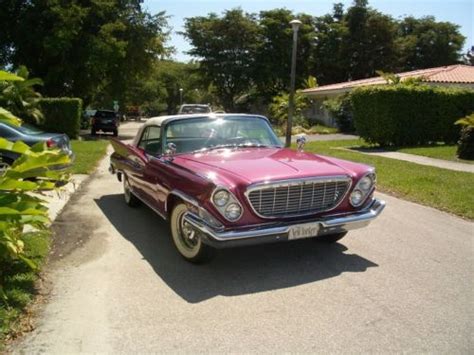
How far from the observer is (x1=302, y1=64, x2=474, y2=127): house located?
2611 centimetres

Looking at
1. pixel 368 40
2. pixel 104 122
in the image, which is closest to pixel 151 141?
pixel 104 122

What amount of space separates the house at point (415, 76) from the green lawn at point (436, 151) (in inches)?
199

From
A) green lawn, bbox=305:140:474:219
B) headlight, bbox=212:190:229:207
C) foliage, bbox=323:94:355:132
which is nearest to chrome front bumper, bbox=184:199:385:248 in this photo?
headlight, bbox=212:190:229:207

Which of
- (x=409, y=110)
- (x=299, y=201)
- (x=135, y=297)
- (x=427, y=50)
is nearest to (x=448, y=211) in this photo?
(x=299, y=201)

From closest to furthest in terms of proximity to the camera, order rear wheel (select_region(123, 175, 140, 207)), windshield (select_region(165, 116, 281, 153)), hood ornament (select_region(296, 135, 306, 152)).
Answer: windshield (select_region(165, 116, 281, 153)) < hood ornament (select_region(296, 135, 306, 152)) < rear wheel (select_region(123, 175, 140, 207))

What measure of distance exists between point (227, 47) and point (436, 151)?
34.9 metres

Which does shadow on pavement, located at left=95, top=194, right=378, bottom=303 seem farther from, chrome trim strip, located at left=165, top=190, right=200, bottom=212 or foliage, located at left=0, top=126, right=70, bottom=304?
foliage, located at left=0, top=126, right=70, bottom=304

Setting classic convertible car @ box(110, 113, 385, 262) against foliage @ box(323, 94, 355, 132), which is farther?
foliage @ box(323, 94, 355, 132)

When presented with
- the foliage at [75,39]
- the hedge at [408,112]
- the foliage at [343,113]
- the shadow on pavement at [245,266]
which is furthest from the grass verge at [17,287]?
the foliage at [343,113]

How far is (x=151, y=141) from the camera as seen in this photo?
660cm

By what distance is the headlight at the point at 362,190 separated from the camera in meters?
5.11

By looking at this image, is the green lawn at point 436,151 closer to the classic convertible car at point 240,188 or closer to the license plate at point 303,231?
the classic convertible car at point 240,188

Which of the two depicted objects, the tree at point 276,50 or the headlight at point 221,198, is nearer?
the headlight at point 221,198

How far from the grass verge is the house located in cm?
1887
